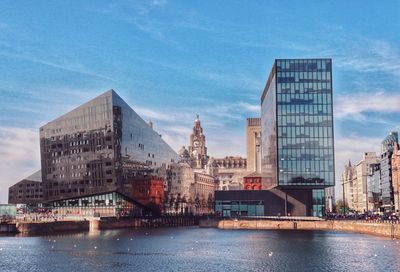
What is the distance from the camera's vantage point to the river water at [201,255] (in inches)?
2414

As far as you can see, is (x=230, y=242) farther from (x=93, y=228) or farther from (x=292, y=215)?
(x=292, y=215)

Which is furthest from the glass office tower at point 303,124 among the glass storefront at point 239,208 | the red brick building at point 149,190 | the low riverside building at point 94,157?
the red brick building at point 149,190

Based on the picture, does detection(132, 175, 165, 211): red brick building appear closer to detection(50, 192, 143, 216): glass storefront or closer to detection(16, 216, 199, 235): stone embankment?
detection(16, 216, 199, 235): stone embankment

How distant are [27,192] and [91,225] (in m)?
60.9

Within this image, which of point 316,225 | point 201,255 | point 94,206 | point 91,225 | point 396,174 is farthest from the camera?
point 396,174

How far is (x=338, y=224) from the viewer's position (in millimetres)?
130750

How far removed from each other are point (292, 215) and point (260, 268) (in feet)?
304

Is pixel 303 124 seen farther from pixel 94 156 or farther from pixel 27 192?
pixel 27 192

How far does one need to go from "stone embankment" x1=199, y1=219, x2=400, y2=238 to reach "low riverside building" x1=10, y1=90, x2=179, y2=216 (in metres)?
24.8

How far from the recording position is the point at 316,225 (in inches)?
5281

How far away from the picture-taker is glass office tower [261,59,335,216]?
14100 cm

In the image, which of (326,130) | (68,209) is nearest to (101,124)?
(68,209)

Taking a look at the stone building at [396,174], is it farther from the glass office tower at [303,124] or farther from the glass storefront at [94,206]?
the glass storefront at [94,206]

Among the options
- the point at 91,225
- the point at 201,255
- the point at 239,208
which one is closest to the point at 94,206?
the point at 91,225
